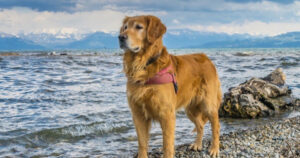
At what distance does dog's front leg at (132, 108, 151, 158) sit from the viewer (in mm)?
5039

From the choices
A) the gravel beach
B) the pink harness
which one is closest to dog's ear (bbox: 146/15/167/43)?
the pink harness

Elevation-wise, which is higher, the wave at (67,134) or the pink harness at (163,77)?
the pink harness at (163,77)

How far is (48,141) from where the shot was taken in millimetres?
7500

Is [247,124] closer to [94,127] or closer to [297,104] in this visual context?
[297,104]

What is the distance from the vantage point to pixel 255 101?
9.80m

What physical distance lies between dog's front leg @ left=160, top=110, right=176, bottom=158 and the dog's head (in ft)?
3.70

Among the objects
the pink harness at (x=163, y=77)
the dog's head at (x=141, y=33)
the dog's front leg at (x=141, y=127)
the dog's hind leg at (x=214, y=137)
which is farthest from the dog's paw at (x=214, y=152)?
the dog's head at (x=141, y=33)

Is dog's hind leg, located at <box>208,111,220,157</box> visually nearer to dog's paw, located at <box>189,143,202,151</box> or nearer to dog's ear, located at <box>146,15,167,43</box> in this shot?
dog's paw, located at <box>189,143,202,151</box>

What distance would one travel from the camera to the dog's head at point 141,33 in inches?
182

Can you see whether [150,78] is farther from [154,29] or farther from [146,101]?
[154,29]

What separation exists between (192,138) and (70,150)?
2880 millimetres

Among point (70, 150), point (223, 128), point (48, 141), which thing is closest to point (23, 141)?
point (48, 141)

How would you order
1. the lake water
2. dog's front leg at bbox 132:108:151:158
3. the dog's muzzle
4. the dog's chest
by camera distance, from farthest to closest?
the lake water < dog's front leg at bbox 132:108:151:158 < the dog's chest < the dog's muzzle

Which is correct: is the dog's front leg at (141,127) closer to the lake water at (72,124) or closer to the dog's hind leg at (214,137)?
the lake water at (72,124)
